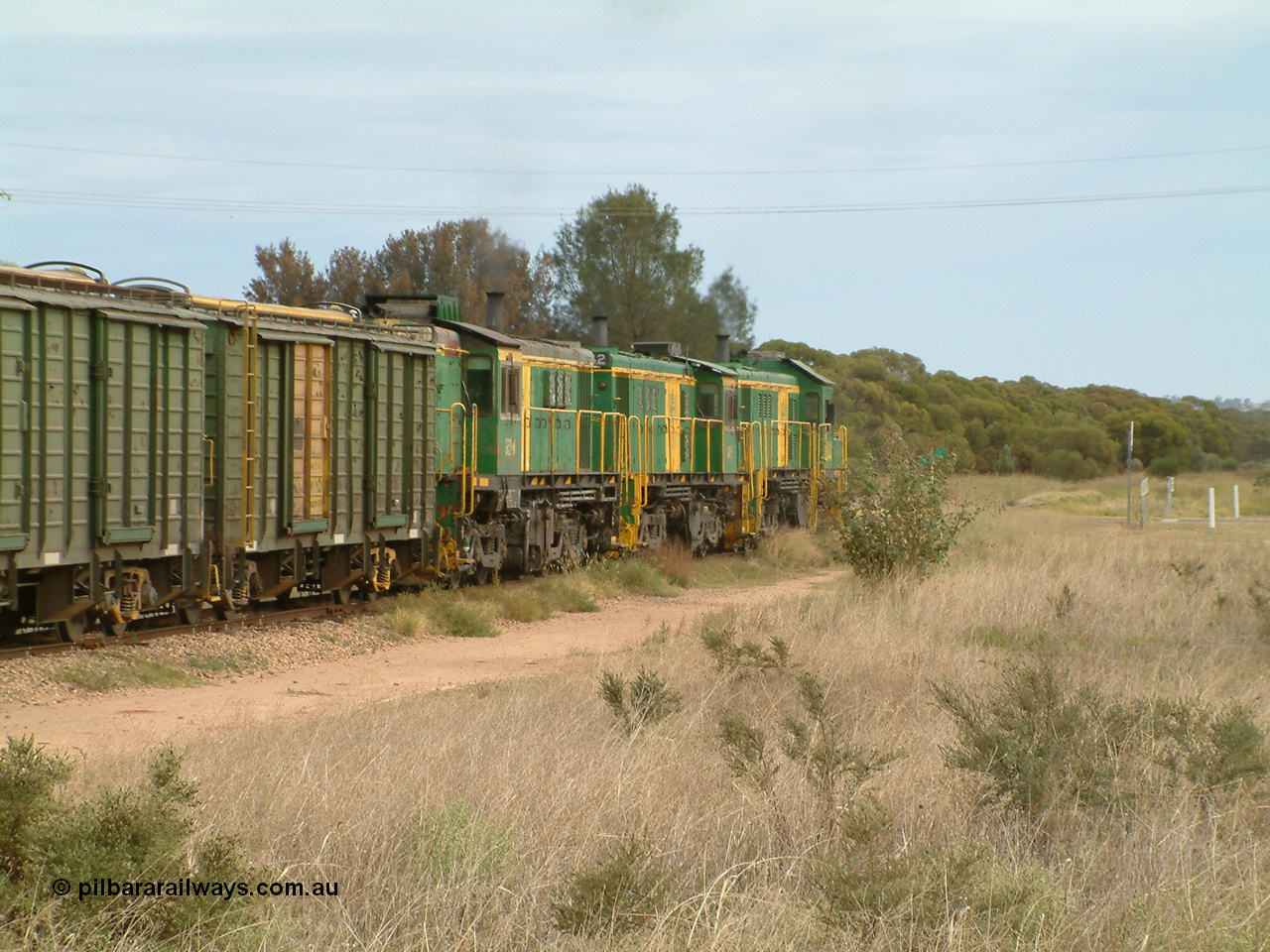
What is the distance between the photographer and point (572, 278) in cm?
5816

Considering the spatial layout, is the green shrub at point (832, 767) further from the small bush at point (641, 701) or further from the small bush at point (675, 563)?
the small bush at point (675, 563)

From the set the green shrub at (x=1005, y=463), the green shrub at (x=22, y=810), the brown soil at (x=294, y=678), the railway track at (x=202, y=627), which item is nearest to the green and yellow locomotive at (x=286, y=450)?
the railway track at (x=202, y=627)

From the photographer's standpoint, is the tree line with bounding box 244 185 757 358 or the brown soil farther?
the tree line with bounding box 244 185 757 358

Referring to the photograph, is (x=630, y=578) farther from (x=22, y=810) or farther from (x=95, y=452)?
(x=22, y=810)

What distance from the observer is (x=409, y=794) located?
6.34m

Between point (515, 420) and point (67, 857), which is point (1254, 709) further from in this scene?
point (515, 420)

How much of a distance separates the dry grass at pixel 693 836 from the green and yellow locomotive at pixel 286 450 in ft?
12.1

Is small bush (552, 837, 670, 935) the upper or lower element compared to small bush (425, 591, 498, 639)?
upper

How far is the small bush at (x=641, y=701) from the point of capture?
8.64 metres

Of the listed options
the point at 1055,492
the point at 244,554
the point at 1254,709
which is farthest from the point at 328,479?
the point at 1055,492

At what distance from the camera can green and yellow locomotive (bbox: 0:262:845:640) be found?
36.7 feet

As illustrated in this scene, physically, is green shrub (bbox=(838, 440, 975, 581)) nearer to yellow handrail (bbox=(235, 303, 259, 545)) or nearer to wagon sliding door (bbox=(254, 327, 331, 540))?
wagon sliding door (bbox=(254, 327, 331, 540))

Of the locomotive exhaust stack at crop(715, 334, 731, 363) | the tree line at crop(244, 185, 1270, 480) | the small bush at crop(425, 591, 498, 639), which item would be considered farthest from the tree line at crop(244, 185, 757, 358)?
the small bush at crop(425, 591, 498, 639)

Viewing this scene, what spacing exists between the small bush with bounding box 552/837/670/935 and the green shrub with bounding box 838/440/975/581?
1404 centimetres
